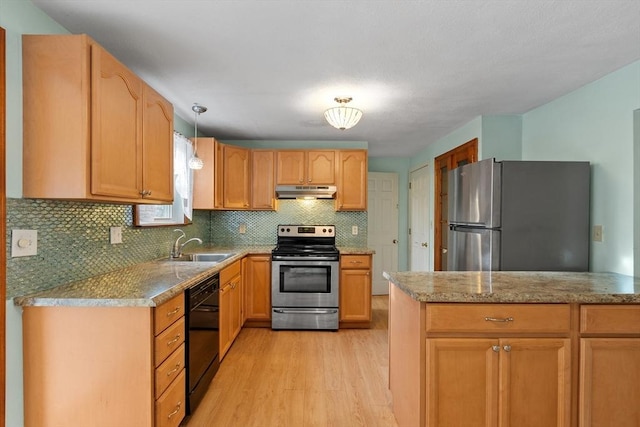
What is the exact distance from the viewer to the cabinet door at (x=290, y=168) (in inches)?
158

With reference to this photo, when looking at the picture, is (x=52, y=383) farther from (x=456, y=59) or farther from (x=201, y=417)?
(x=456, y=59)

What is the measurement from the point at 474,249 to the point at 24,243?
2.76m

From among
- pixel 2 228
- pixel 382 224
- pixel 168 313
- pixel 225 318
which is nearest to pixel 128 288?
pixel 168 313

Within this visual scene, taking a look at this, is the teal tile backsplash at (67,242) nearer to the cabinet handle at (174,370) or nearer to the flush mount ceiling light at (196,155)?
the flush mount ceiling light at (196,155)

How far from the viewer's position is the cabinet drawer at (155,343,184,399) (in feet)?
5.36

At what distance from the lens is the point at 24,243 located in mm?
1533

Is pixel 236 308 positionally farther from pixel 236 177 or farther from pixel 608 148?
pixel 608 148

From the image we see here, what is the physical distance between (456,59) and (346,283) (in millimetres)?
2492

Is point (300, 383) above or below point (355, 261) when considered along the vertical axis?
below

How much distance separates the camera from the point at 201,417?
83.0 inches

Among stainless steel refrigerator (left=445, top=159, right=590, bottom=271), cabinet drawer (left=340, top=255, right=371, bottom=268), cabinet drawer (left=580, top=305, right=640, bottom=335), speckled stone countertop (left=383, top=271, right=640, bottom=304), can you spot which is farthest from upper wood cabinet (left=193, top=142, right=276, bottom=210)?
cabinet drawer (left=580, top=305, right=640, bottom=335)

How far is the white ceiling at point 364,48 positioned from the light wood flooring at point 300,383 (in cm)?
226

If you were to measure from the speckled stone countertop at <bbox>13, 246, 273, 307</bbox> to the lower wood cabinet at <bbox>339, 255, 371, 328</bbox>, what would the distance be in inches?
66.1

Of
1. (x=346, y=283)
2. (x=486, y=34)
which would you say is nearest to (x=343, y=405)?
(x=346, y=283)
